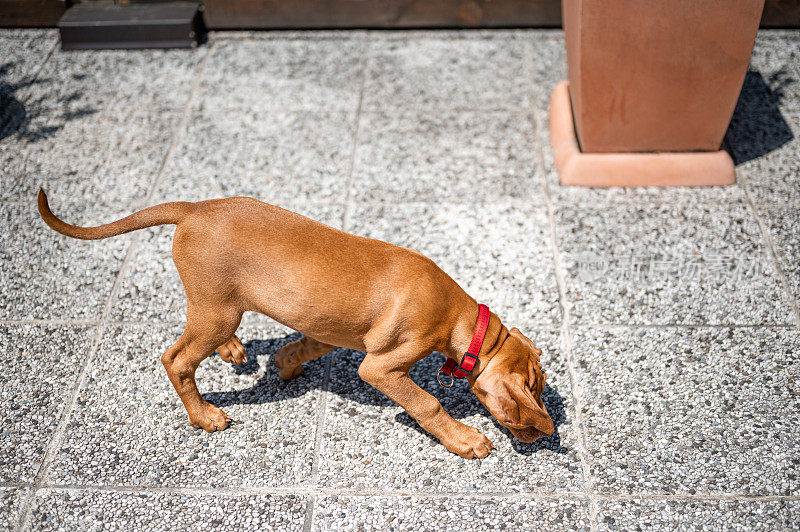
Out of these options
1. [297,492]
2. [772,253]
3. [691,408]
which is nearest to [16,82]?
[297,492]

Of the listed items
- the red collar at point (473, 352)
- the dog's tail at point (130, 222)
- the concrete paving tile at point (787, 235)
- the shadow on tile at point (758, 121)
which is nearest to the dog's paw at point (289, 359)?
the red collar at point (473, 352)

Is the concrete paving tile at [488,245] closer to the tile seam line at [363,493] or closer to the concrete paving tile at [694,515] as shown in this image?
the tile seam line at [363,493]

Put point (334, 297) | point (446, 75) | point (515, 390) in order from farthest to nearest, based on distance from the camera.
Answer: point (446, 75) → point (515, 390) → point (334, 297)

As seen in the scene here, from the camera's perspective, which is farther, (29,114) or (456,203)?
(29,114)

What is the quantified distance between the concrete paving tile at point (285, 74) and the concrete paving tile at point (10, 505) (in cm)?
392

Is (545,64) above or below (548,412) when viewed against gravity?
above

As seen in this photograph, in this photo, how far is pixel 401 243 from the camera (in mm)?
5227

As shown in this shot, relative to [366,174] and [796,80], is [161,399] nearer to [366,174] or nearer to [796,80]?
[366,174]

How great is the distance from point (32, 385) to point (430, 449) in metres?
2.43

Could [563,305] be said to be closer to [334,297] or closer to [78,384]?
[334,297]

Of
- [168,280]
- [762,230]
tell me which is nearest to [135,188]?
[168,280]

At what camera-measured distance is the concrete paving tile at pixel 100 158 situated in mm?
5723

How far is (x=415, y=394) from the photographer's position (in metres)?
3.71

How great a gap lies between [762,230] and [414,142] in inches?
111
